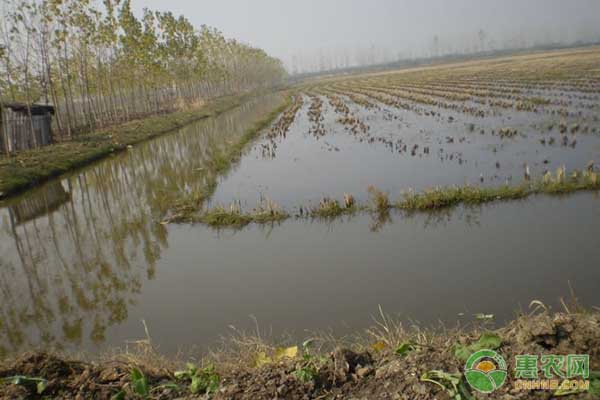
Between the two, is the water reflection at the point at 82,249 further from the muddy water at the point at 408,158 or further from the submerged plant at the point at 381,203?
the submerged plant at the point at 381,203

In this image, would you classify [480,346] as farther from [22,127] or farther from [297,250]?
[22,127]

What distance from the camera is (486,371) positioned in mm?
3107

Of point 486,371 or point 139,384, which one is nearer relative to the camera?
point 486,371

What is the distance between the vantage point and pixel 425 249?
23.8ft

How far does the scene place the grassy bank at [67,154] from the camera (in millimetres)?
15391

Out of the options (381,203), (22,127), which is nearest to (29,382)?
(381,203)

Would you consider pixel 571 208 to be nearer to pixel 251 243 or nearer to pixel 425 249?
pixel 425 249

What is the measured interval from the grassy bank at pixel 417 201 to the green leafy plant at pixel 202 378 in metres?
5.93

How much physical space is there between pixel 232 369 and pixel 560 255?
18.4 ft

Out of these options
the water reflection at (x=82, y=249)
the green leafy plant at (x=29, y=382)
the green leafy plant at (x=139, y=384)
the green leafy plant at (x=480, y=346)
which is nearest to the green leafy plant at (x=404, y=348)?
the green leafy plant at (x=480, y=346)

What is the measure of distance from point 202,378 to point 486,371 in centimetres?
252

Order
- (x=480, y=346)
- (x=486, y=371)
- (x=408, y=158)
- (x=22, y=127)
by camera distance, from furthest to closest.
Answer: (x=22, y=127)
(x=408, y=158)
(x=480, y=346)
(x=486, y=371)

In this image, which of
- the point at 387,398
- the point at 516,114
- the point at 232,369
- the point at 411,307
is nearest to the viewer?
the point at 387,398

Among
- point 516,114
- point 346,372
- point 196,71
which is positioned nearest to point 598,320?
point 346,372
